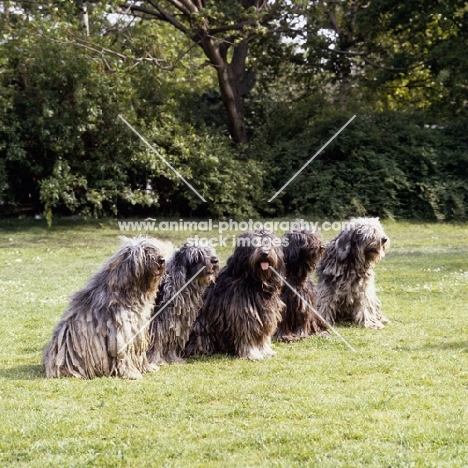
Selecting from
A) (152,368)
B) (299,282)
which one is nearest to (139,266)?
(152,368)

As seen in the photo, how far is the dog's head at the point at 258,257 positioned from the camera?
790 cm

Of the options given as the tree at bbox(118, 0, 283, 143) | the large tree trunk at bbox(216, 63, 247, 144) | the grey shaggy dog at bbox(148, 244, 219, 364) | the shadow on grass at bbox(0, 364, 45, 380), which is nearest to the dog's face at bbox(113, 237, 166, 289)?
the grey shaggy dog at bbox(148, 244, 219, 364)

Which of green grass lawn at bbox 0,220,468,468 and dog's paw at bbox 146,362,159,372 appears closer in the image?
green grass lawn at bbox 0,220,468,468

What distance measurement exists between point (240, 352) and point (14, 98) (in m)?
13.5

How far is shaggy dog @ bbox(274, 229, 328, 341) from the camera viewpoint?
28.6ft

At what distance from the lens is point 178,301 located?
768 cm

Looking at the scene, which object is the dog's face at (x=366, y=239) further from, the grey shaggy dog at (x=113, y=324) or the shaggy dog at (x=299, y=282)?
the grey shaggy dog at (x=113, y=324)

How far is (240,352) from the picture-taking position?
8.02m

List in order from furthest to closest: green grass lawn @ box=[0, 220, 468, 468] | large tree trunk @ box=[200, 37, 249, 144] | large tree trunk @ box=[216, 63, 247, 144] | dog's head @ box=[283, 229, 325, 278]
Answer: large tree trunk @ box=[216, 63, 247, 144], large tree trunk @ box=[200, 37, 249, 144], dog's head @ box=[283, 229, 325, 278], green grass lawn @ box=[0, 220, 468, 468]

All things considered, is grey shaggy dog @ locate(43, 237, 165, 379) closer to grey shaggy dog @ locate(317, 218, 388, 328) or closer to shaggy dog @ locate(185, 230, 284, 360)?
shaggy dog @ locate(185, 230, 284, 360)

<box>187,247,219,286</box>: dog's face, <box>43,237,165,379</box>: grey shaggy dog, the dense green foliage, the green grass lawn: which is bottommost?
the green grass lawn

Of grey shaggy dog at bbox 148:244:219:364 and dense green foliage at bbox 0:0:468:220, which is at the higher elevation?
dense green foliage at bbox 0:0:468:220

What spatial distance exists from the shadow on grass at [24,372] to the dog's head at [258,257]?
221 cm

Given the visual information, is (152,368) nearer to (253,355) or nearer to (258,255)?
(253,355)
